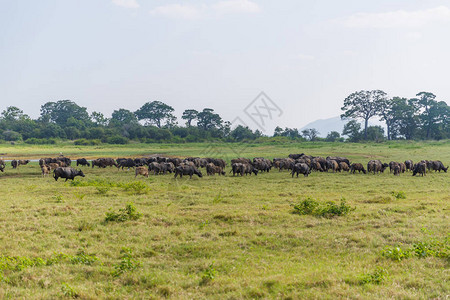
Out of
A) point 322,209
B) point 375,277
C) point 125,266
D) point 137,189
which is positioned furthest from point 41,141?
point 375,277

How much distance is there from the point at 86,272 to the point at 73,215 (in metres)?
5.03

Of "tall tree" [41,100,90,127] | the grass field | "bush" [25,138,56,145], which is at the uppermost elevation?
"tall tree" [41,100,90,127]

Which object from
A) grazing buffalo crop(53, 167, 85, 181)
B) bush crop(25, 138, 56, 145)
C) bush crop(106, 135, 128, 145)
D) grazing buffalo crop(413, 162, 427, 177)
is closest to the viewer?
grazing buffalo crop(53, 167, 85, 181)

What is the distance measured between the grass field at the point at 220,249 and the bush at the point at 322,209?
0.27 metres

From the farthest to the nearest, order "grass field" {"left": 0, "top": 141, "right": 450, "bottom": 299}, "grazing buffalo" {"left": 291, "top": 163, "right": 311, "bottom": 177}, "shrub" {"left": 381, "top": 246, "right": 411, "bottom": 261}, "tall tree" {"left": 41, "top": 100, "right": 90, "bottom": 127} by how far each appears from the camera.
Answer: "tall tree" {"left": 41, "top": 100, "right": 90, "bottom": 127}
"grazing buffalo" {"left": 291, "top": 163, "right": 311, "bottom": 177}
"shrub" {"left": 381, "top": 246, "right": 411, "bottom": 261}
"grass field" {"left": 0, "top": 141, "right": 450, "bottom": 299}

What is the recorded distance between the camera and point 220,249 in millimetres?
7836

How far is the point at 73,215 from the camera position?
1102cm

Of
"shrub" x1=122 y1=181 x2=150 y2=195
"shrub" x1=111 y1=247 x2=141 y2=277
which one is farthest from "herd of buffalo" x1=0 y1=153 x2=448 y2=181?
"shrub" x1=111 y1=247 x2=141 y2=277

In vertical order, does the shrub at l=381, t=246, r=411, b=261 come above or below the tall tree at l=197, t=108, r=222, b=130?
below

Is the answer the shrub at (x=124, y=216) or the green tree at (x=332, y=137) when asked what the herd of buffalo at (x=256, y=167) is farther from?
the green tree at (x=332, y=137)

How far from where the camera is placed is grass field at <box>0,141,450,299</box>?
5.62 m

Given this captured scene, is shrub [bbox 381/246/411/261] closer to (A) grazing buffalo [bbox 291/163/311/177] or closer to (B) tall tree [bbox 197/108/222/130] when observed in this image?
(A) grazing buffalo [bbox 291/163/311/177]

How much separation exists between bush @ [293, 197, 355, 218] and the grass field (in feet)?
0.87

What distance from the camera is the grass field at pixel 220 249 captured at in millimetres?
5617
